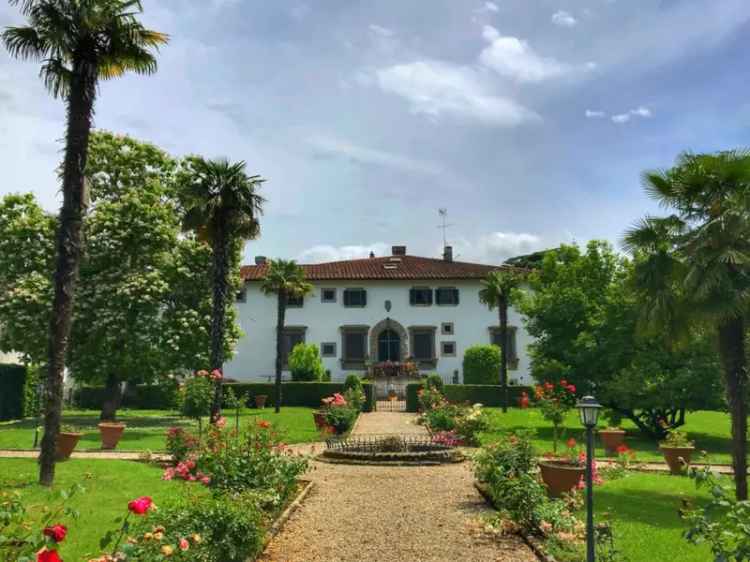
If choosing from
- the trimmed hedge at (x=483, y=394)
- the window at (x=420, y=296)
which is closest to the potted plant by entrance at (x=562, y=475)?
the trimmed hedge at (x=483, y=394)

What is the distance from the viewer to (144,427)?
78.5 ft

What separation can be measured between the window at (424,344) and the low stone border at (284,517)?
98.2 ft

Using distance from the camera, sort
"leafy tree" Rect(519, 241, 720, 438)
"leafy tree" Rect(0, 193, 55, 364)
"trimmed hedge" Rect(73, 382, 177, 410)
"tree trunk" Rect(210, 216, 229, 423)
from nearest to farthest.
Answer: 1. "tree trunk" Rect(210, 216, 229, 423)
2. "leafy tree" Rect(519, 241, 720, 438)
3. "leafy tree" Rect(0, 193, 55, 364)
4. "trimmed hedge" Rect(73, 382, 177, 410)

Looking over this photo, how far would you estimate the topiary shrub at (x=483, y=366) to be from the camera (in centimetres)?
3875

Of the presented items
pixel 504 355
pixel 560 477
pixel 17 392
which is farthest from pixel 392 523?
pixel 504 355

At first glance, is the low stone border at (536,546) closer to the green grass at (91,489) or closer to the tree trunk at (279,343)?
the green grass at (91,489)

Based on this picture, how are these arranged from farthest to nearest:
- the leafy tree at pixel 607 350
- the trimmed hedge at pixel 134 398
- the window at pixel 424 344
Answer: the window at pixel 424 344 < the trimmed hedge at pixel 134 398 < the leafy tree at pixel 607 350

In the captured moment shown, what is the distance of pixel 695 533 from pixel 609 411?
2058 cm

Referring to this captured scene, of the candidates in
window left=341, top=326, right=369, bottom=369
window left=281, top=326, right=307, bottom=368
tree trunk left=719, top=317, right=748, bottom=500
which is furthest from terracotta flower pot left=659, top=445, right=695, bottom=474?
window left=281, top=326, right=307, bottom=368

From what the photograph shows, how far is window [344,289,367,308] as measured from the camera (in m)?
42.4

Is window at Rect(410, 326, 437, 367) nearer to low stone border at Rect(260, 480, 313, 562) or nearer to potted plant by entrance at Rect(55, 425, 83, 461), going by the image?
potted plant by entrance at Rect(55, 425, 83, 461)

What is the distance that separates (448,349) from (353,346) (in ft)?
20.5

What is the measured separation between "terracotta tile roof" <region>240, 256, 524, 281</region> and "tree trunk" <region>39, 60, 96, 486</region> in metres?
29.2

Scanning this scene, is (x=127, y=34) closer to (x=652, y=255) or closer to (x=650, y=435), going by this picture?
(x=652, y=255)
